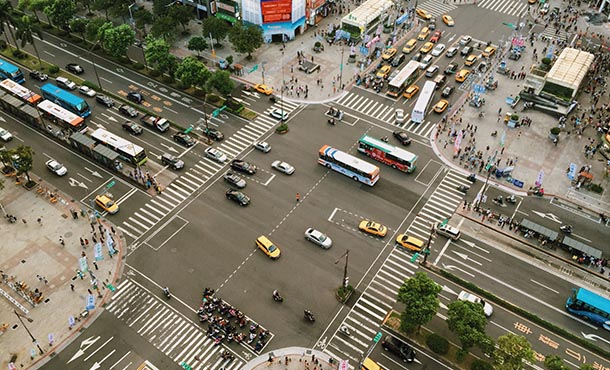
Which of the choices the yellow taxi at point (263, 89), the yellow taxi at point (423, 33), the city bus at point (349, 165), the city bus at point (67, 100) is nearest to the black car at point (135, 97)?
the city bus at point (67, 100)

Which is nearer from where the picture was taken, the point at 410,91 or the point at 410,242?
the point at 410,242

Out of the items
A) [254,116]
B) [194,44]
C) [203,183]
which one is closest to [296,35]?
[194,44]

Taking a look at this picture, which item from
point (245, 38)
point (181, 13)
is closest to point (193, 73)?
point (245, 38)

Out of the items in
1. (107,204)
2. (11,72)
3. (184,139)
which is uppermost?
(184,139)

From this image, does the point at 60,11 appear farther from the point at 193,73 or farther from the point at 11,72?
the point at 193,73

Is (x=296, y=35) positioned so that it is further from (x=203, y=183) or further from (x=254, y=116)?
(x=203, y=183)

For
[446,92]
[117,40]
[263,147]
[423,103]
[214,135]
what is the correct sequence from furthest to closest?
[117,40] → [446,92] → [423,103] → [214,135] → [263,147]

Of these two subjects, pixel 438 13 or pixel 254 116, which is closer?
pixel 254 116
